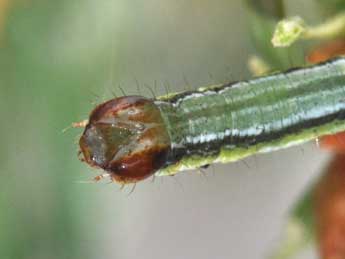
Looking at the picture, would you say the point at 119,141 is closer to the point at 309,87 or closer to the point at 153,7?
the point at 309,87

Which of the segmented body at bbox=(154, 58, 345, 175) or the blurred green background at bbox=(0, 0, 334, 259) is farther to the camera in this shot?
the blurred green background at bbox=(0, 0, 334, 259)

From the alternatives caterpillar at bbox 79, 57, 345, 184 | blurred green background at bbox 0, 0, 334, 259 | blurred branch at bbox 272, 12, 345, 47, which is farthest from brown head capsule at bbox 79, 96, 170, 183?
blurred green background at bbox 0, 0, 334, 259

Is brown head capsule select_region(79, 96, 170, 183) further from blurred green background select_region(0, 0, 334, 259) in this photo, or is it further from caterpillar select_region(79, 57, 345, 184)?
blurred green background select_region(0, 0, 334, 259)

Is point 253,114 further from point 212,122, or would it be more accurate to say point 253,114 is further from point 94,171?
point 94,171

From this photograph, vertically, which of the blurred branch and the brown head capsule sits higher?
the blurred branch

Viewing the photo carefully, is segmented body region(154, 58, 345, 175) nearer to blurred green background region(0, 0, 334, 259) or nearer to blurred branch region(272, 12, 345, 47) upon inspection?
blurred branch region(272, 12, 345, 47)

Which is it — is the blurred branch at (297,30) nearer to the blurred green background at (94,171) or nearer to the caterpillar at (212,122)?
the caterpillar at (212,122)
